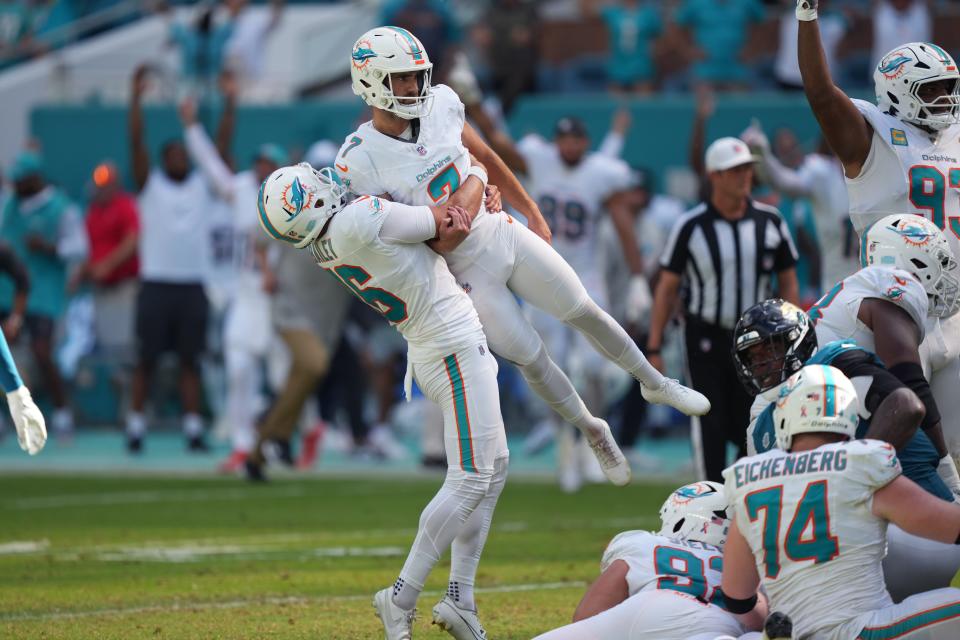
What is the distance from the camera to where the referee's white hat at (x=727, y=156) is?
867 cm

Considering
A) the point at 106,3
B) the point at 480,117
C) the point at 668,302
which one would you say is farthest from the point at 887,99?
the point at 106,3

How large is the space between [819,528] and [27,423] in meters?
3.23

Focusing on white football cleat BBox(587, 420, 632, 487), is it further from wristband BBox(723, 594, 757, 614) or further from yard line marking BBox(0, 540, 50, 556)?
yard line marking BBox(0, 540, 50, 556)

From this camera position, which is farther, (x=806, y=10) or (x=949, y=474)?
(x=806, y=10)

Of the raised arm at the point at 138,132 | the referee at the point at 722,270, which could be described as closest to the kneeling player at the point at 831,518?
the referee at the point at 722,270

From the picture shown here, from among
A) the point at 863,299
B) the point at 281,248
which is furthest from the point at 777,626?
the point at 281,248

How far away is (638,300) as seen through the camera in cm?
1150

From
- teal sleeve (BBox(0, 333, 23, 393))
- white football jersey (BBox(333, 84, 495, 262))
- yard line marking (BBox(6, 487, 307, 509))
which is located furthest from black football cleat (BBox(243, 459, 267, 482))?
white football jersey (BBox(333, 84, 495, 262))

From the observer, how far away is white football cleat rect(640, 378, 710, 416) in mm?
6684

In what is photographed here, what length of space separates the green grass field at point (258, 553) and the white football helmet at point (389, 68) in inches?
79.8

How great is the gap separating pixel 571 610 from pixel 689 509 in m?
1.24

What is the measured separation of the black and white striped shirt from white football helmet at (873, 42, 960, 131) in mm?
1835

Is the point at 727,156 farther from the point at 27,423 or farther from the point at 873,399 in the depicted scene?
the point at 27,423

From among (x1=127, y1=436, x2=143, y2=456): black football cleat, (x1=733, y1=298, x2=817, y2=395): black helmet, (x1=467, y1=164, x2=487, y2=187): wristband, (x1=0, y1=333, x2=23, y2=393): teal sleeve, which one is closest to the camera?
(x1=733, y1=298, x2=817, y2=395): black helmet
